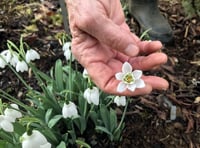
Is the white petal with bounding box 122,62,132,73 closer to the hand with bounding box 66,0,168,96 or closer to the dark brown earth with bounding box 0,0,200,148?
the hand with bounding box 66,0,168,96

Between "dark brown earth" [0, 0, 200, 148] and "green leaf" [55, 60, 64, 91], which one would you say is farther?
"dark brown earth" [0, 0, 200, 148]

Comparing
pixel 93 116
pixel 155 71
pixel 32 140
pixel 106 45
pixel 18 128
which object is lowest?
pixel 155 71

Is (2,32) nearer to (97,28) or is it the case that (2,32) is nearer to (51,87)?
(51,87)

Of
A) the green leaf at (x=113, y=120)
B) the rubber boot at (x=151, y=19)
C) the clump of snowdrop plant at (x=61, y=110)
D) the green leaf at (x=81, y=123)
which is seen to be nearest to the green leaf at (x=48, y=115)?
the clump of snowdrop plant at (x=61, y=110)

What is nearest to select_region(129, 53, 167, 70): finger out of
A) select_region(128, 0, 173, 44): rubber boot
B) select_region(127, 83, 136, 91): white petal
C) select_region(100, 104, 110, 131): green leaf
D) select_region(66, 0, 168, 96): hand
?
select_region(66, 0, 168, 96): hand

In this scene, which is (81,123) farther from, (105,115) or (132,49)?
(132,49)

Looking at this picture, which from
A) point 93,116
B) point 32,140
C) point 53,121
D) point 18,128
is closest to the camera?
point 32,140

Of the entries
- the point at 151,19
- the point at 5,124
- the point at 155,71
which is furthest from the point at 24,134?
the point at 151,19

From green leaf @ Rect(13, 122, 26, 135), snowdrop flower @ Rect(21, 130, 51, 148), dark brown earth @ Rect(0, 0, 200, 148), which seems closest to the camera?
snowdrop flower @ Rect(21, 130, 51, 148)

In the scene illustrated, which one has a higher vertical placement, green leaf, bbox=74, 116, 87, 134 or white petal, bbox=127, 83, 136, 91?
white petal, bbox=127, 83, 136, 91
